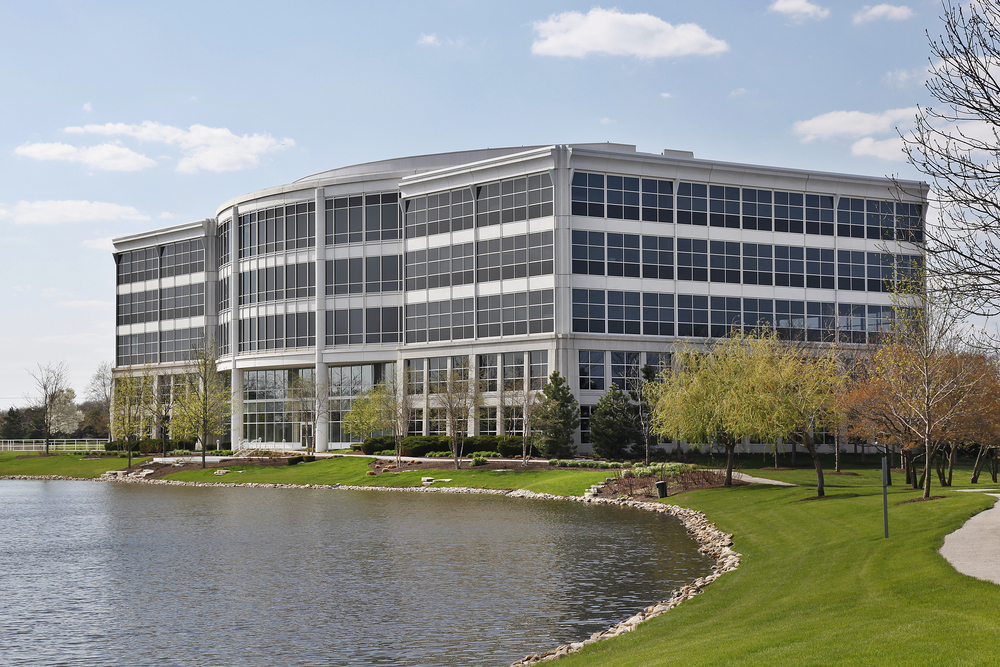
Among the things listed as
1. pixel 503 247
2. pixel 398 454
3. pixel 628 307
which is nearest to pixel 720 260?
pixel 628 307

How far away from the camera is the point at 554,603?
20.9 meters

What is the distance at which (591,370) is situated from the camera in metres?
66.0

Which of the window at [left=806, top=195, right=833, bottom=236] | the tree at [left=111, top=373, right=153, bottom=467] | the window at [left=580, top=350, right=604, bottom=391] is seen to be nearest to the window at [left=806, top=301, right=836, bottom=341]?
the window at [left=806, top=195, right=833, bottom=236]

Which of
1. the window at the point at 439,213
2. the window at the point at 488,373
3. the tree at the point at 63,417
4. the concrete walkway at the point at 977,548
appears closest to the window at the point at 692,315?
the window at the point at 488,373

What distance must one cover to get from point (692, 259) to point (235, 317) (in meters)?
42.6

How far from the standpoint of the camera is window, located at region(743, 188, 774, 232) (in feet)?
234

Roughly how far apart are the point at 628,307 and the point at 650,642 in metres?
52.2

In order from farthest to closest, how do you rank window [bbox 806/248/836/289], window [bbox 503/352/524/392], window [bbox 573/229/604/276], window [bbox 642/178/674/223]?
window [bbox 806/248/836/289] < window [bbox 642/178/674/223] < window [bbox 503/352/524/392] < window [bbox 573/229/604/276]

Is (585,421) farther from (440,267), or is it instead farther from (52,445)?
(52,445)

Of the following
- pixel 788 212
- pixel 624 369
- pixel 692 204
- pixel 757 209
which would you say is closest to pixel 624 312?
pixel 624 369

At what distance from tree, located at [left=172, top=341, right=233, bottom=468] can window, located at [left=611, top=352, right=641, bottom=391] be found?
3431 centimetres

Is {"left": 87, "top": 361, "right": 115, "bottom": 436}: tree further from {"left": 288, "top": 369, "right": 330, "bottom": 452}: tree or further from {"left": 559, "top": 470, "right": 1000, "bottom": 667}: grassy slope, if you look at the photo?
{"left": 559, "top": 470, "right": 1000, "bottom": 667}: grassy slope

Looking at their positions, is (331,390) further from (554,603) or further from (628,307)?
(554,603)

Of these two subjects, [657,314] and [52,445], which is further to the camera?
[52,445]
